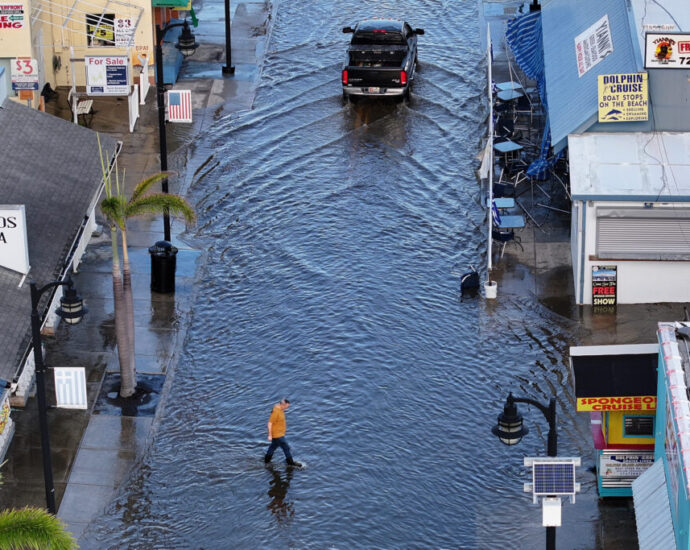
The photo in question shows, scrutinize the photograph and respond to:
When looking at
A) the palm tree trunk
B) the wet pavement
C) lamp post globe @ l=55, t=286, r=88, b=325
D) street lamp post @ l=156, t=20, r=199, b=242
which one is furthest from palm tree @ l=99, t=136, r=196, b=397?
street lamp post @ l=156, t=20, r=199, b=242

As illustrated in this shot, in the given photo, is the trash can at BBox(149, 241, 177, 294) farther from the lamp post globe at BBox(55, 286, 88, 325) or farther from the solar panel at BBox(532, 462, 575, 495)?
the solar panel at BBox(532, 462, 575, 495)

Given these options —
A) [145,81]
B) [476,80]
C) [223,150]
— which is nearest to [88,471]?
[223,150]

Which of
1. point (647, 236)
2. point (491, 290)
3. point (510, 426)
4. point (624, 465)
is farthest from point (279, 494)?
point (647, 236)

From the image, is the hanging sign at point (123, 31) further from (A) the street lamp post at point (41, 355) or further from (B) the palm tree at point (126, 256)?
(A) the street lamp post at point (41, 355)

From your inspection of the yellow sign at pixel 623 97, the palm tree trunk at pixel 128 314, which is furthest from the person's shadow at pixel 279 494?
the yellow sign at pixel 623 97

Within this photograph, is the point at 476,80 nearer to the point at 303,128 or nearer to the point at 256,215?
the point at 303,128
